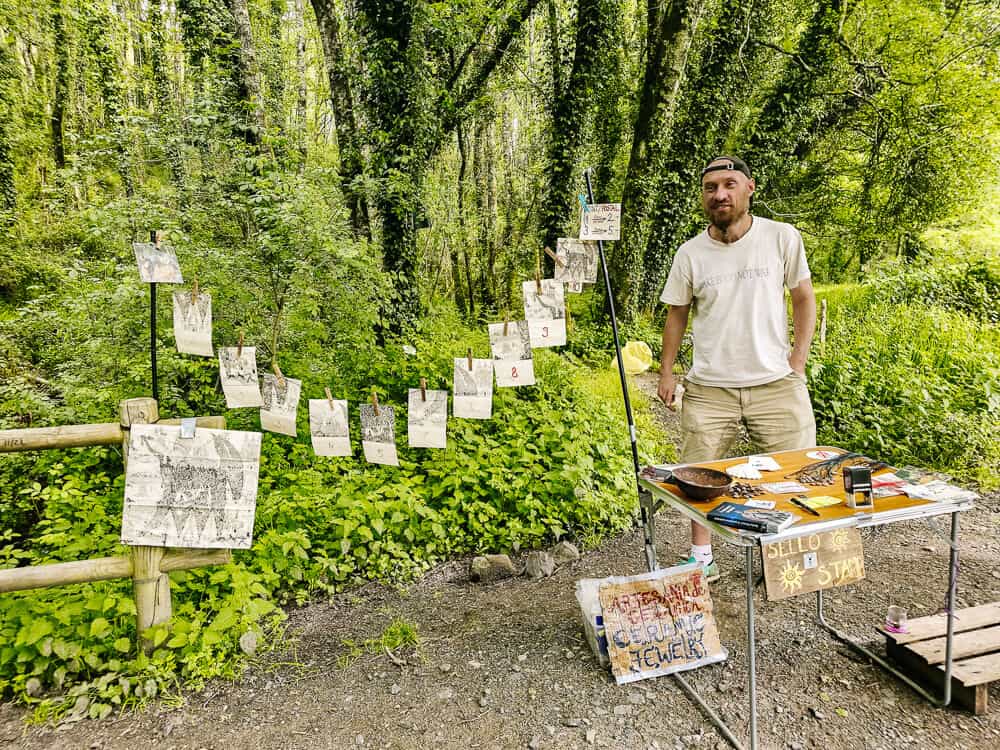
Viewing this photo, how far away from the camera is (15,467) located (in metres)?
4.27

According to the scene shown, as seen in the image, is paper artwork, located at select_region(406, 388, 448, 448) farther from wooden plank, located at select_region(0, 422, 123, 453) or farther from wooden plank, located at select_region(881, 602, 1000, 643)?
wooden plank, located at select_region(881, 602, 1000, 643)

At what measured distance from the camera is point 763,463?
2719mm

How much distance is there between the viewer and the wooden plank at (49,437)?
2.59 m

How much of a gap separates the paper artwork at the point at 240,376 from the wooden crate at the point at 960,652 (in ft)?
13.1

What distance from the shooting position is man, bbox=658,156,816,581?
2.91m

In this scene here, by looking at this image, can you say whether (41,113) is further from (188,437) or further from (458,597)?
(458,597)

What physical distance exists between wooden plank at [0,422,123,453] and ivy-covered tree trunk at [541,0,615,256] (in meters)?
A: 7.06

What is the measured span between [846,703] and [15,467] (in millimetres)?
5891

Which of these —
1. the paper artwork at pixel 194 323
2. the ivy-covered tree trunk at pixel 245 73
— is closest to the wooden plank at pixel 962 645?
the paper artwork at pixel 194 323

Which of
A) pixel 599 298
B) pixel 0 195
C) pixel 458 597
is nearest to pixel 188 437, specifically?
pixel 458 597

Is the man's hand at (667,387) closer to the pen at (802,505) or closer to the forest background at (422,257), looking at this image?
the pen at (802,505)

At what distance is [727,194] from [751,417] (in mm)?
1246

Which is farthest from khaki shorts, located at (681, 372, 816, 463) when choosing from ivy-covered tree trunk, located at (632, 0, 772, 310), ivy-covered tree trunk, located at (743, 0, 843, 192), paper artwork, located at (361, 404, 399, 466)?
ivy-covered tree trunk, located at (743, 0, 843, 192)

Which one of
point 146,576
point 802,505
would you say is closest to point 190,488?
point 146,576
